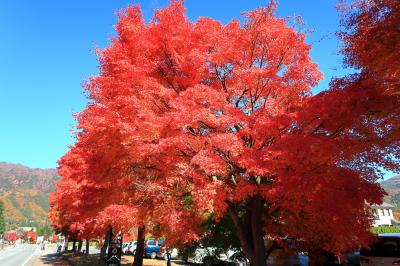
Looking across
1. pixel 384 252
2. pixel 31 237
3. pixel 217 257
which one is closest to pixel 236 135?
pixel 384 252

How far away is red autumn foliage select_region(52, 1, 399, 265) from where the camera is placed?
34.5 feet

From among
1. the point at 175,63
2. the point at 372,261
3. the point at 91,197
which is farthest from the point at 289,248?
the point at 91,197

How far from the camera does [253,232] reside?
13.4 metres

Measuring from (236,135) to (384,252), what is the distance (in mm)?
7066

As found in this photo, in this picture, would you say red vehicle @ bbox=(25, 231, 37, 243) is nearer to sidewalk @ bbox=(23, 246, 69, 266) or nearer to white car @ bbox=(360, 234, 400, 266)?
sidewalk @ bbox=(23, 246, 69, 266)

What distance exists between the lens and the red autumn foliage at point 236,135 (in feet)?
34.5

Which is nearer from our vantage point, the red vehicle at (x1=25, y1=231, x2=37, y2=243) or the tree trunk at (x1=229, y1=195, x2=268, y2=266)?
the tree trunk at (x1=229, y1=195, x2=268, y2=266)

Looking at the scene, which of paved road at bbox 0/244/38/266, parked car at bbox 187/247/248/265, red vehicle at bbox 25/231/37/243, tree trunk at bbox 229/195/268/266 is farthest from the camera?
red vehicle at bbox 25/231/37/243

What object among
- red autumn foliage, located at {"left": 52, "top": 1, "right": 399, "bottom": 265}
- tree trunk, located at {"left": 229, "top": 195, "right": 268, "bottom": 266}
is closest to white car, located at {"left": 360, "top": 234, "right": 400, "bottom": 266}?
red autumn foliage, located at {"left": 52, "top": 1, "right": 399, "bottom": 265}

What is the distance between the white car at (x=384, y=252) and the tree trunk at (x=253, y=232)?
3.81m

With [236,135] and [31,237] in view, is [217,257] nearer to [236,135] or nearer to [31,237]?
[236,135]

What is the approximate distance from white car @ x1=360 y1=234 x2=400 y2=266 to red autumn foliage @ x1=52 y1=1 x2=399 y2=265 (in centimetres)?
176

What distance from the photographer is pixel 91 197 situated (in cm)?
1875

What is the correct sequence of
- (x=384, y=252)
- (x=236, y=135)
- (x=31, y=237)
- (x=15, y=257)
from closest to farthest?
(x=236, y=135) < (x=384, y=252) < (x=15, y=257) < (x=31, y=237)
